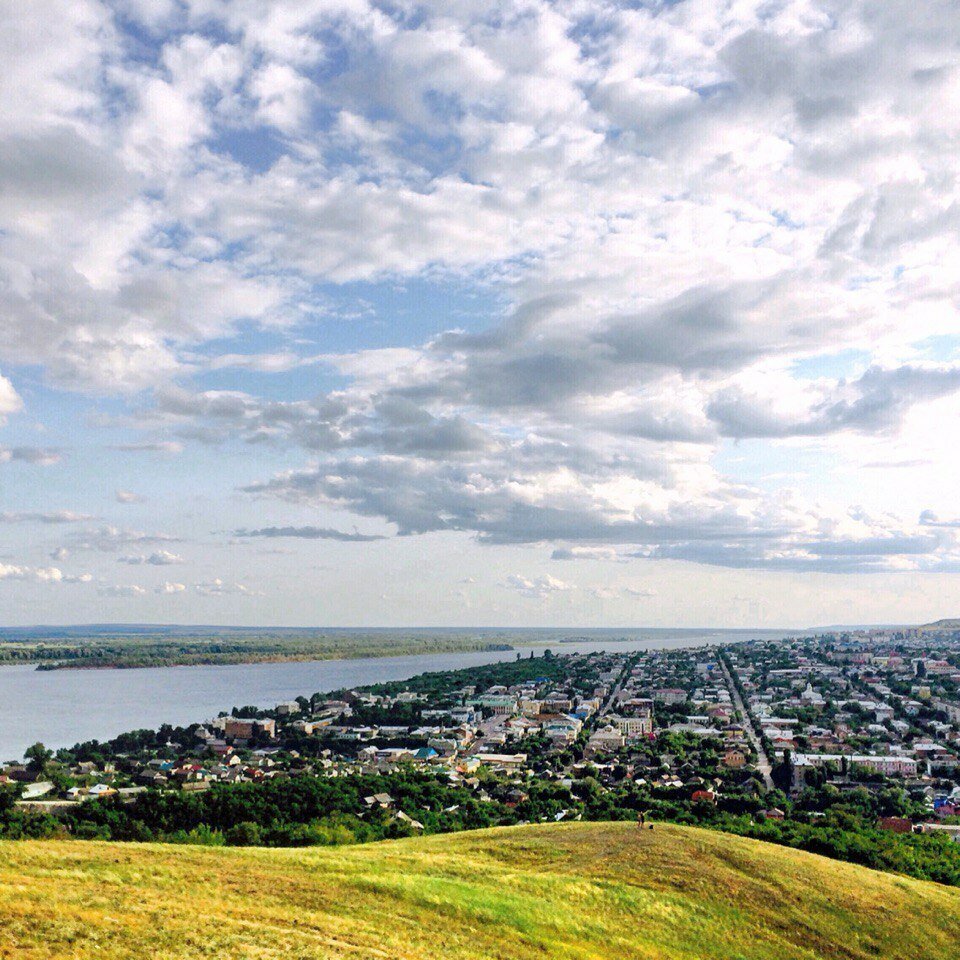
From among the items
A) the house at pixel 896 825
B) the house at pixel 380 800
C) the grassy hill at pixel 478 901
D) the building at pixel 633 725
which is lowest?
the building at pixel 633 725

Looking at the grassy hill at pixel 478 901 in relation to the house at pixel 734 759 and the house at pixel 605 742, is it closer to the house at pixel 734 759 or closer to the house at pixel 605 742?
the house at pixel 734 759

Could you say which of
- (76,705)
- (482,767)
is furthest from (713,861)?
(76,705)

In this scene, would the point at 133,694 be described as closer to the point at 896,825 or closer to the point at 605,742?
the point at 605,742

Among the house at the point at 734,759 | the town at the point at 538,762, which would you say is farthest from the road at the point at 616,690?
the house at the point at 734,759

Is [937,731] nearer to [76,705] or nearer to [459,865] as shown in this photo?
[459,865]

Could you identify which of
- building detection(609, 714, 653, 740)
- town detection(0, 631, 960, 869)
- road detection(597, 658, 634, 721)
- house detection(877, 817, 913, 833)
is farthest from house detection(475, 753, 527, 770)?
road detection(597, 658, 634, 721)
